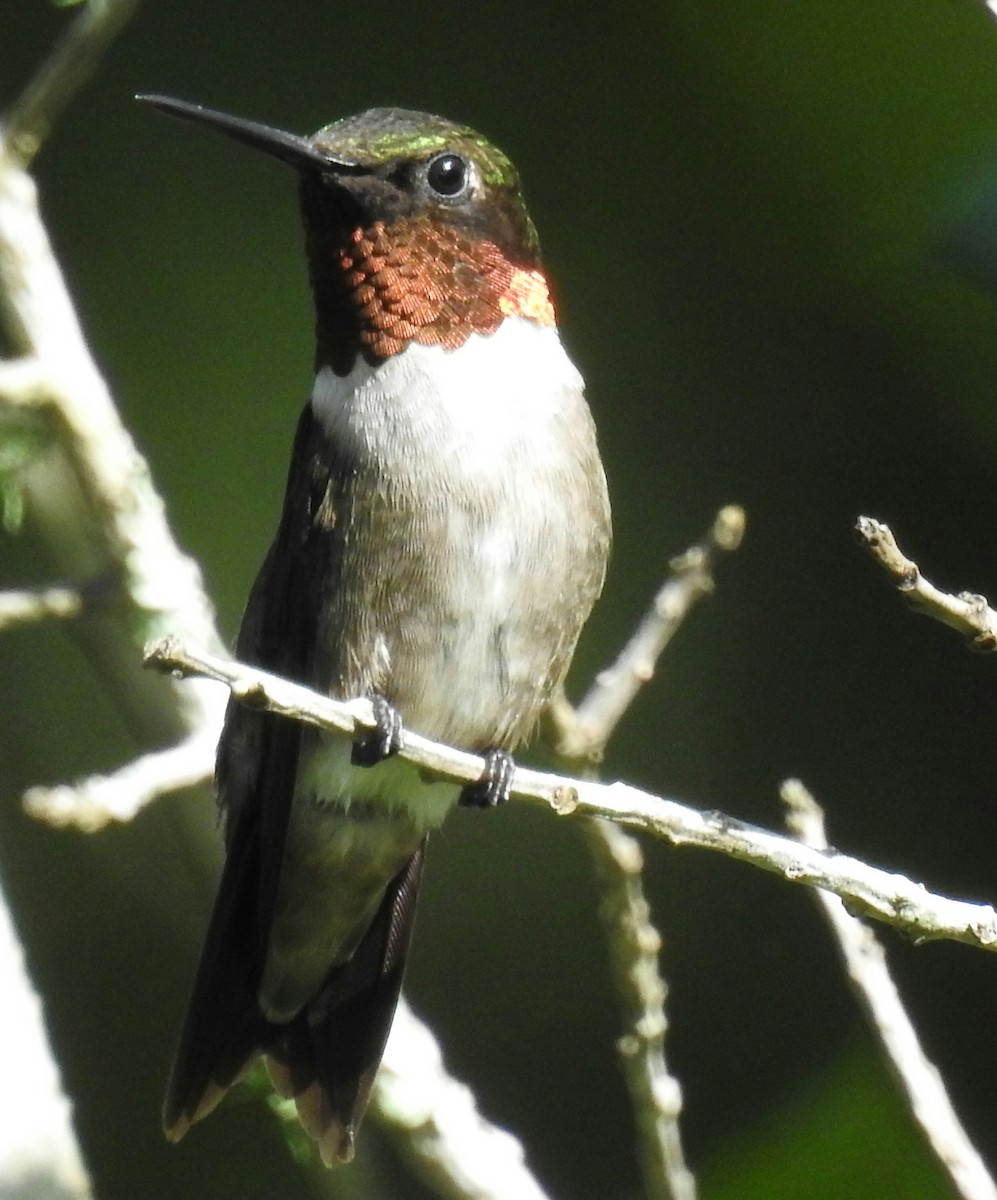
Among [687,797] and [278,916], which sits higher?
[278,916]

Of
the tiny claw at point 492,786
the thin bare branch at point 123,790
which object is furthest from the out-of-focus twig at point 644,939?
the thin bare branch at point 123,790

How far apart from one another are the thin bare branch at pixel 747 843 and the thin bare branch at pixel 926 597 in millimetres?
339

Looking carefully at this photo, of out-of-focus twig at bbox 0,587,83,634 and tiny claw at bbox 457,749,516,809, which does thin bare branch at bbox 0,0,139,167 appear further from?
tiny claw at bbox 457,749,516,809

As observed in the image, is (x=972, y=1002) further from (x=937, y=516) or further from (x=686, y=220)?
(x=686, y=220)

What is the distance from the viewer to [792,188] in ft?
15.5

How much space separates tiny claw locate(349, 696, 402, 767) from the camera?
7.98 feet

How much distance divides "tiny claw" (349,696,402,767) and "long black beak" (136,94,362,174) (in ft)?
2.60

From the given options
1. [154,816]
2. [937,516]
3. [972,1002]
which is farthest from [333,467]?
[972,1002]

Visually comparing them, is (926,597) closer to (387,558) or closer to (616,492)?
(387,558)

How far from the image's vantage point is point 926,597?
1.79 metres

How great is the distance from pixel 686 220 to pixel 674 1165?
2.95m

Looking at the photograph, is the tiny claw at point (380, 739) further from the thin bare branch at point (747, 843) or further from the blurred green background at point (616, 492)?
the blurred green background at point (616, 492)

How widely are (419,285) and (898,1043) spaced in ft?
4.27

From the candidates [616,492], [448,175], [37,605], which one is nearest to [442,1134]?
[37,605]
